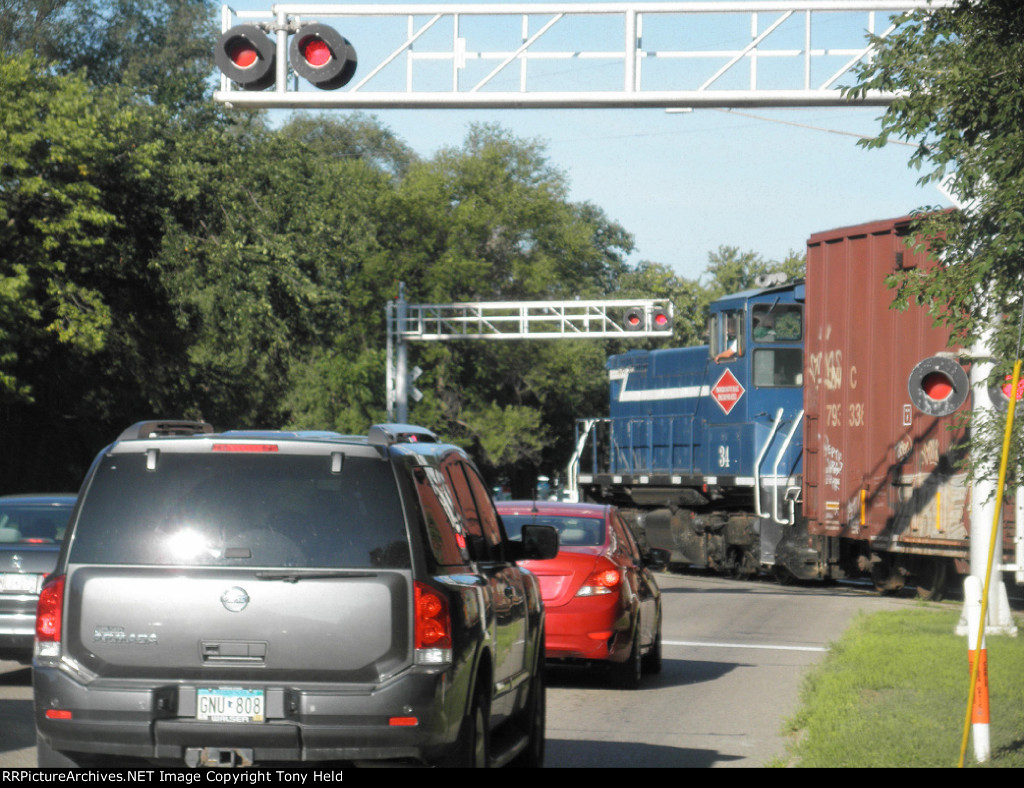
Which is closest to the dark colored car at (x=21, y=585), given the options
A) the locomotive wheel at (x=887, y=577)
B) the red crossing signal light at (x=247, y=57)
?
the red crossing signal light at (x=247, y=57)

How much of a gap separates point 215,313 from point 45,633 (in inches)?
1059

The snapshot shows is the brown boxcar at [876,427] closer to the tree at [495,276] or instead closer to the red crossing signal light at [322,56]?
the red crossing signal light at [322,56]

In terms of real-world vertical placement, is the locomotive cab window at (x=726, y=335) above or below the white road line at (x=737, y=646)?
above

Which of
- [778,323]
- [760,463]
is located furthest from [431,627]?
[778,323]

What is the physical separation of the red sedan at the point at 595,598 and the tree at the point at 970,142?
3235mm

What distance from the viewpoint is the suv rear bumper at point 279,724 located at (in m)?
6.00

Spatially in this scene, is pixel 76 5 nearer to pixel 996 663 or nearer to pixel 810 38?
pixel 810 38

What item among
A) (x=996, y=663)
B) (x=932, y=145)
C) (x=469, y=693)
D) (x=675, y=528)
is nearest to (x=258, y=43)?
(x=932, y=145)

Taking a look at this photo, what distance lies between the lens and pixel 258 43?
14891 millimetres

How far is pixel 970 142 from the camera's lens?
10.1 meters

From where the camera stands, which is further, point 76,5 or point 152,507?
point 76,5

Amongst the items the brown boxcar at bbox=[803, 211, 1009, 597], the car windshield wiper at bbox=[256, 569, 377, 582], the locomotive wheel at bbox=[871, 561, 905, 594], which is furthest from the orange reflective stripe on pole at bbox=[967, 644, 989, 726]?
the locomotive wheel at bbox=[871, 561, 905, 594]

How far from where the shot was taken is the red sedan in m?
12.0

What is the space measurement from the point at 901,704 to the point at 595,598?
2.54m
